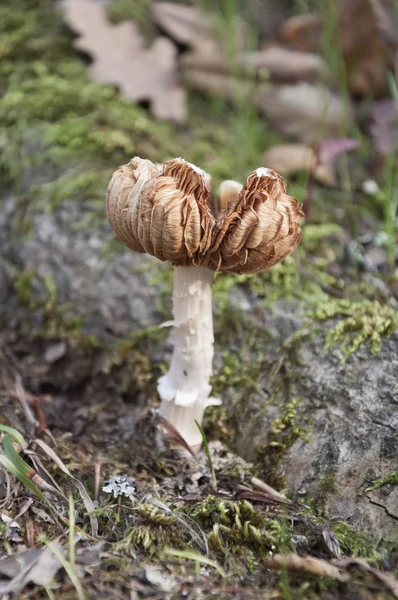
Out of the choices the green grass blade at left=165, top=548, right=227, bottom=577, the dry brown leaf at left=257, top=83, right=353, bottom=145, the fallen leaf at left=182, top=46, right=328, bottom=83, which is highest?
the fallen leaf at left=182, top=46, right=328, bottom=83

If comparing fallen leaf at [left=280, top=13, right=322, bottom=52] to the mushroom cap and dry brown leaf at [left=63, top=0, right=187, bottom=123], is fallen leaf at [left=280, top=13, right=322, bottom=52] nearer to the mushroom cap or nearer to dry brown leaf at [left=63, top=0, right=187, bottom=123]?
dry brown leaf at [left=63, top=0, right=187, bottom=123]

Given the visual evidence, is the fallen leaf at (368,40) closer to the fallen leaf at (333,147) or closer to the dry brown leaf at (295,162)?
the dry brown leaf at (295,162)

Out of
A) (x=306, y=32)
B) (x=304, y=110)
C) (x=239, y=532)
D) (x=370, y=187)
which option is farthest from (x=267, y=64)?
(x=239, y=532)

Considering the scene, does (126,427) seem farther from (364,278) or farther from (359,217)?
(359,217)

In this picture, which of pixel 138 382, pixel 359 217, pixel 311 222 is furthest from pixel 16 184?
pixel 359 217

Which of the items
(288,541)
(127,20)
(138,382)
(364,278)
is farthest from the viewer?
(127,20)

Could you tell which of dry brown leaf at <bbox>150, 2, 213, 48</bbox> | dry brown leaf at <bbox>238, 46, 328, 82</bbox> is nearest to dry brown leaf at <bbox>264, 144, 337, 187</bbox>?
dry brown leaf at <bbox>238, 46, 328, 82</bbox>

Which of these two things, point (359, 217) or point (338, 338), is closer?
point (338, 338)
